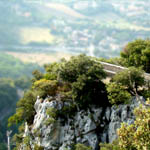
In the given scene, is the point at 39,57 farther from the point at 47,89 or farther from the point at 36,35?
the point at 47,89

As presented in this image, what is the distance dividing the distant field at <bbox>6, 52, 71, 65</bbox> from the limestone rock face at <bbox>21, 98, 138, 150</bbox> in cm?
11544

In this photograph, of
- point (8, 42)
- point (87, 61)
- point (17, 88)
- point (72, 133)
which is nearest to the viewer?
point (72, 133)

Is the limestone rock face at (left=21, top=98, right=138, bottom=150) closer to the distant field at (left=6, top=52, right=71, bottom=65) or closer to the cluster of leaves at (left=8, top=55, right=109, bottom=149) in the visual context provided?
the cluster of leaves at (left=8, top=55, right=109, bottom=149)

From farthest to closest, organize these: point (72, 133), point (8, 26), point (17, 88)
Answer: point (8, 26) → point (17, 88) → point (72, 133)

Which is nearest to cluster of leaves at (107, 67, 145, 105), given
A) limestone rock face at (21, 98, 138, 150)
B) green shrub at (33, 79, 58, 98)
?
limestone rock face at (21, 98, 138, 150)

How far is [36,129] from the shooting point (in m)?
16.8

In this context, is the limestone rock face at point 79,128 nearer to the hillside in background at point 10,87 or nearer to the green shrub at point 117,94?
the green shrub at point 117,94

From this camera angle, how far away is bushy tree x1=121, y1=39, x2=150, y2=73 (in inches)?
792

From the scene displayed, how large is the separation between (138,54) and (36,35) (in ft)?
522

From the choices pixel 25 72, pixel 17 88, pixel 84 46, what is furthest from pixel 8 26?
pixel 17 88

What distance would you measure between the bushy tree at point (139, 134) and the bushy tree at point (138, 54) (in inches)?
348

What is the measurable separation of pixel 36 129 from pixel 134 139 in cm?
754

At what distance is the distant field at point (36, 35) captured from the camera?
165625 mm

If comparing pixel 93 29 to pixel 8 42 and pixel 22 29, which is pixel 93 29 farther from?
pixel 8 42
